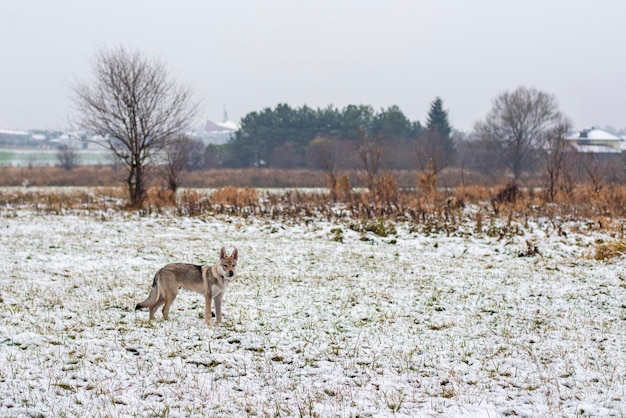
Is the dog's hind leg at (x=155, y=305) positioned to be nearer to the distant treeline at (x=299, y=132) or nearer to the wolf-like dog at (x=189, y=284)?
the wolf-like dog at (x=189, y=284)

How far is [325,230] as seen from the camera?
1914 cm

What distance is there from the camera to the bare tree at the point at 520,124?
60.6 m

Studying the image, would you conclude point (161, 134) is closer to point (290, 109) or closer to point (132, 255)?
point (132, 255)

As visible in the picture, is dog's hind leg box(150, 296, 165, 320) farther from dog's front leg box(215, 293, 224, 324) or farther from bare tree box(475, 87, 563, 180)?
bare tree box(475, 87, 563, 180)

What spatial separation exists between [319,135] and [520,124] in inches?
921

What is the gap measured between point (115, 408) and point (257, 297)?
4.67 metres

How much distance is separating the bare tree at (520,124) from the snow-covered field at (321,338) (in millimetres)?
50070

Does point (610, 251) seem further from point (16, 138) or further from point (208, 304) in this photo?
point (16, 138)

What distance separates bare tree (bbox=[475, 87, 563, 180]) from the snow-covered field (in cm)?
5007

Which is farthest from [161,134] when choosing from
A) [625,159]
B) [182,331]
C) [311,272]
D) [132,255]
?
[625,159]

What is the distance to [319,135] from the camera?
67500 mm

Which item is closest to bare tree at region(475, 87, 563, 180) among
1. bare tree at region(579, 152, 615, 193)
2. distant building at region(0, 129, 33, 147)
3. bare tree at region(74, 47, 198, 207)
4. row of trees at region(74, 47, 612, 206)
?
row of trees at region(74, 47, 612, 206)

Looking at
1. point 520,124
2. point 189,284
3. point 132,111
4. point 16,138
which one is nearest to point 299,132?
point 520,124

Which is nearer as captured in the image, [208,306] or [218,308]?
[208,306]
